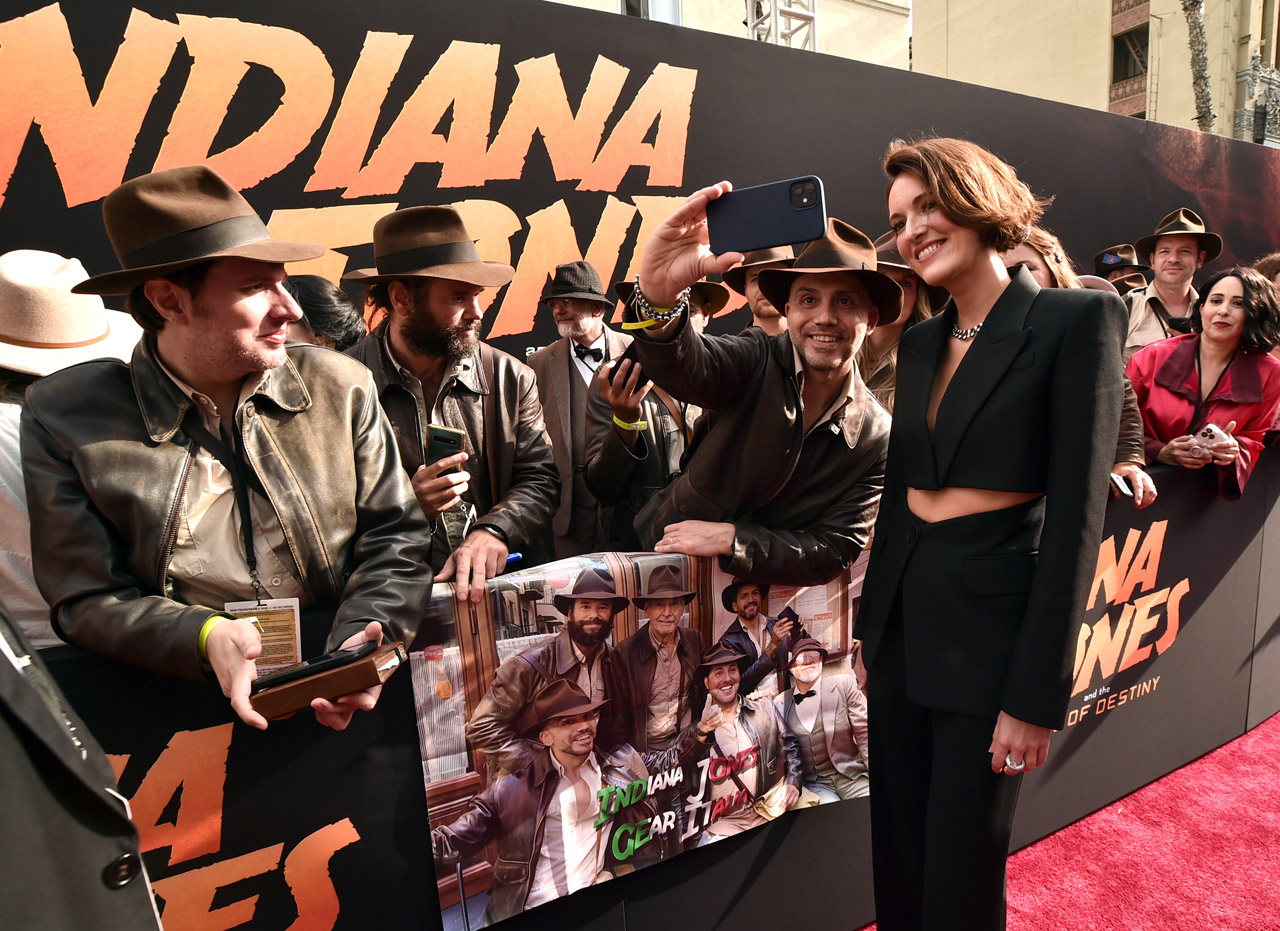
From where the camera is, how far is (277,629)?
5.15ft

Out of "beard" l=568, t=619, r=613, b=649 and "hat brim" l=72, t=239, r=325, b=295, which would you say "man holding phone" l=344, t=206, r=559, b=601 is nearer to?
"beard" l=568, t=619, r=613, b=649

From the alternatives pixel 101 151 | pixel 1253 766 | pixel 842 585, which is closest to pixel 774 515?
pixel 842 585

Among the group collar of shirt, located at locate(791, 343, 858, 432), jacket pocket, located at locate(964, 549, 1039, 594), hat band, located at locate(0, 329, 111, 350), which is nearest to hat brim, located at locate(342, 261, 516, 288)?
hat band, located at locate(0, 329, 111, 350)

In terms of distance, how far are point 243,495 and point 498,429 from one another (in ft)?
3.99

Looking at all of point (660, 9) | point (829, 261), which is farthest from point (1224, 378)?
point (660, 9)

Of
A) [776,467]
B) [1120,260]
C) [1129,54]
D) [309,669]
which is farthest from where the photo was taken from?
[1129,54]

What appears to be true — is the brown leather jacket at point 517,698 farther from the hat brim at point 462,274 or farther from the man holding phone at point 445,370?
the hat brim at point 462,274

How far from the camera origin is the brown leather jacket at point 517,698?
178 cm

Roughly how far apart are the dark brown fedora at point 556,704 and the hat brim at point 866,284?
1.25 m

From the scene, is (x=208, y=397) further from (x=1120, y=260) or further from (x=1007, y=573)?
(x=1120, y=260)

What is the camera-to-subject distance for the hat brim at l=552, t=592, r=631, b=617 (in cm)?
186

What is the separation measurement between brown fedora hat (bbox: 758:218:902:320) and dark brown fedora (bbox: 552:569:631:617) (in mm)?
975

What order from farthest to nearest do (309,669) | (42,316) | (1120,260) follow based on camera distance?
(1120,260) < (42,316) < (309,669)

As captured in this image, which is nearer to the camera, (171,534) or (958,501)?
(171,534)
